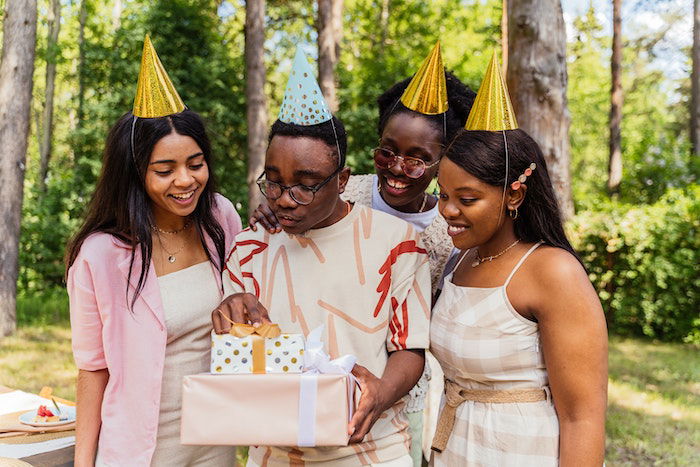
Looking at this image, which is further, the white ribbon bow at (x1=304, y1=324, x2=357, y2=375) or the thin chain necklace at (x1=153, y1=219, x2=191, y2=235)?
the thin chain necklace at (x1=153, y1=219, x2=191, y2=235)

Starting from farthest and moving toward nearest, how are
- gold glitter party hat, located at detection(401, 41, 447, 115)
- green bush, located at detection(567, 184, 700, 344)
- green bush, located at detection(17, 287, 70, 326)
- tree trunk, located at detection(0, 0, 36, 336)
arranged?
→ green bush, located at detection(17, 287, 70, 326)
green bush, located at detection(567, 184, 700, 344)
tree trunk, located at detection(0, 0, 36, 336)
gold glitter party hat, located at detection(401, 41, 447, 115)

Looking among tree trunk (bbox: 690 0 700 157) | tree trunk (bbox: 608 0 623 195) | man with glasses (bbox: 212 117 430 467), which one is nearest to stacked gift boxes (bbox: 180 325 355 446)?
man with glasses (bbox: 212 117 430 467)

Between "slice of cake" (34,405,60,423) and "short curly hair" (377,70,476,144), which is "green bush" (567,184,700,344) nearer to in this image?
"short curly hair" (377,70,476,144)

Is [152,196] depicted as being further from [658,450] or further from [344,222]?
[658,450]

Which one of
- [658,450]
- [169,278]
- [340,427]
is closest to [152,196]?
[169,278]

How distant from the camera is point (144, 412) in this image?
221 centimetres

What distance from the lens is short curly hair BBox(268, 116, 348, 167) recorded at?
1988 millimetres

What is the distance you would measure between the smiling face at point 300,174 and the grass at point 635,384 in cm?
425

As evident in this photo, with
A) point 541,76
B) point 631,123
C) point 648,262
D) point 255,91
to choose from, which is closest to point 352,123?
point 255,91

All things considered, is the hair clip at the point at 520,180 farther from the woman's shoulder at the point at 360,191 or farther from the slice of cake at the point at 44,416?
the slice of cake at the point at 44,416

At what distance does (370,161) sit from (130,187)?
10208mm

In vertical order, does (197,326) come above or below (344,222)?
below

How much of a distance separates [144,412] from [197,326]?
343 mm

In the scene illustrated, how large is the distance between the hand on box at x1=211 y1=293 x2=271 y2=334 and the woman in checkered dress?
24.3 inches
